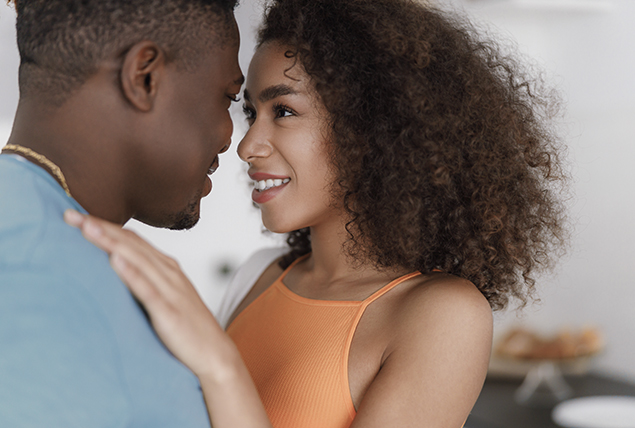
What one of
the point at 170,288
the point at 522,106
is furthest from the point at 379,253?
the point at 170,288

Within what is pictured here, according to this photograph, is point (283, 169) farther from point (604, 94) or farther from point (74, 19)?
point (604, 94)

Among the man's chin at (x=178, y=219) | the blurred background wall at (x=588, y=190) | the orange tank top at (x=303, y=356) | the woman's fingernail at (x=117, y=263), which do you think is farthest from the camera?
the blurred background wall at (x=588, y=190)

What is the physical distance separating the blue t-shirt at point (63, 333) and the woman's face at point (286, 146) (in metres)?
0.65

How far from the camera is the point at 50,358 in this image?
1.87 feet

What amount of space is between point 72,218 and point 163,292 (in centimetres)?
14

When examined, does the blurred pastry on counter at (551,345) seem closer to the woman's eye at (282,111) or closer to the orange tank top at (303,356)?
the orange tank top at (303,356)

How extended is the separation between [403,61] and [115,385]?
885 mm

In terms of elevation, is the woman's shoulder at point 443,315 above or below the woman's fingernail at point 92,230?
below

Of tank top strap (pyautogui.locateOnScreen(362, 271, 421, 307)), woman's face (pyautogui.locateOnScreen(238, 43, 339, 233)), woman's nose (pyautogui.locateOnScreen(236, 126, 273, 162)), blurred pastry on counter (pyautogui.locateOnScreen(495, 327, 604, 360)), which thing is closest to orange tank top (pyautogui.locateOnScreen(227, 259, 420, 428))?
tank top strap (pyautogui.locateOnScreen(362, 271, 421, 307))

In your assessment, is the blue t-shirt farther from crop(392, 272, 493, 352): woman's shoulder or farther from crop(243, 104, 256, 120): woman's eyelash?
crop(243, 104, 256, 120): woman's eyelash

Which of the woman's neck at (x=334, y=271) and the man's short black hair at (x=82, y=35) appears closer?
the man's short black hair at (x=82, y=35)

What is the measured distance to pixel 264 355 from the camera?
133 cm

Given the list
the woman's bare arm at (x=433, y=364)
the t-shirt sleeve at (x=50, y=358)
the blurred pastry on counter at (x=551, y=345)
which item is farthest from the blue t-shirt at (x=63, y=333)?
the blurred pastry on counter at (x=551, y=345)

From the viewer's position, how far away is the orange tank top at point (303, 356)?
1.14m
